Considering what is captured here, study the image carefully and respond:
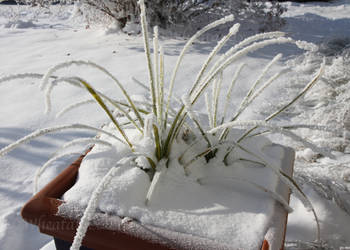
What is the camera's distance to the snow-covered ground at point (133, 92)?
0.93 metres

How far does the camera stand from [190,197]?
647 mm

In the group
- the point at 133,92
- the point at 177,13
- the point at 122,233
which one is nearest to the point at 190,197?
the point at 122,233

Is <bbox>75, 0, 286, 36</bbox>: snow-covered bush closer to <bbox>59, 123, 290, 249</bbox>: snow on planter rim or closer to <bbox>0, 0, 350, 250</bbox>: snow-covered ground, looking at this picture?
<bbox>0, 0, 350, 250</bbox>: snow-covered ground

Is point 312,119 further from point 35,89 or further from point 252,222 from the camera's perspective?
point 35,89

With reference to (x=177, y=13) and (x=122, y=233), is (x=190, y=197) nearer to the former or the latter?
(x=122, y=233)

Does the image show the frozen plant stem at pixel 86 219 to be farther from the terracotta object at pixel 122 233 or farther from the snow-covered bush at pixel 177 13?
the snow-covered bush at pixel 177 13

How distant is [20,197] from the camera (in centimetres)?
111

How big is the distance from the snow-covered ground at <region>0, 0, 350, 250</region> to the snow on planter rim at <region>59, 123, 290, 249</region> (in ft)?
0.89

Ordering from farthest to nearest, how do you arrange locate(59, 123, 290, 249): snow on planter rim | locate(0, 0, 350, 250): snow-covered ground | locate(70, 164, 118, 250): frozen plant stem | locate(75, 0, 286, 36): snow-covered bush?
locate(75, 0, 286, 36): snow-covered bush
locate(0, 0, 350, 250): snow-covered ground
locate(59, 123, 290, 249): snow on planter rim
locate(70, 164, 118, 250): frozen plant stem

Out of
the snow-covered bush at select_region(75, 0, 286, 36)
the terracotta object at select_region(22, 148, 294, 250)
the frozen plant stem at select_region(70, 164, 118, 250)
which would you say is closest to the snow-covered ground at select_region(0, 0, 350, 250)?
the snow-covered bush at select_region(75, 0, 286, 36)

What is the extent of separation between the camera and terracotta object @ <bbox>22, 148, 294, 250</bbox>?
21.0 inches

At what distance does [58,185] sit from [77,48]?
2384 millimetres

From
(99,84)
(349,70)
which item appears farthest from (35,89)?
(349,70)

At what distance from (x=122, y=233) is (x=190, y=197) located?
6.6 inches
